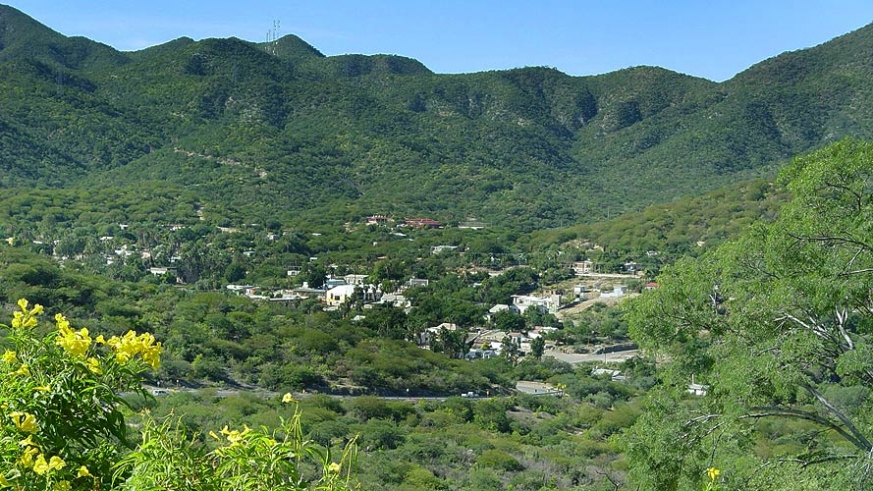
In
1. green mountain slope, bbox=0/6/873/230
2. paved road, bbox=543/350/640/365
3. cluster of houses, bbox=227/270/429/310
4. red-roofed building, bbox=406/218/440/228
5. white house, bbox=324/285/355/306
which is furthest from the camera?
green mountain slope, bbox=0/6/873/230

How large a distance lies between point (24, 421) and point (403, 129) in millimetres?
94668

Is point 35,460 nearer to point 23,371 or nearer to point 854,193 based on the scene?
point 23,371

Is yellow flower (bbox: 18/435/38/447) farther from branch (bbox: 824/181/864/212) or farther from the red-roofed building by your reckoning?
the red-roofed building

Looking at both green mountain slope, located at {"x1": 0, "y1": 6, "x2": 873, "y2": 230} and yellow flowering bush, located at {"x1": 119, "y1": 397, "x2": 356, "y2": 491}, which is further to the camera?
green mountain slope, located at {"x1": 0, "y1": 6, "x2": 873, "y2": 230}

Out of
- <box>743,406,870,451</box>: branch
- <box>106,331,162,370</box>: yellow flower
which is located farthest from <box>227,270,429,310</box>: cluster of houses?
<box>106,331,162,370</box>: yellow flower

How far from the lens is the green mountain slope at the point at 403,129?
2734 inches

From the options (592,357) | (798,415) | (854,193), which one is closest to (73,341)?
(798,415)

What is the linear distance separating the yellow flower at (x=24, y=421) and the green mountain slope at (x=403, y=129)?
57285 mm

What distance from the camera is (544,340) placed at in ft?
109

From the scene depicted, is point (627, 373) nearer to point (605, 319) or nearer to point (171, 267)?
point (605, 319)

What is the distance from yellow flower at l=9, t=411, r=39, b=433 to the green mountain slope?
57285 mm

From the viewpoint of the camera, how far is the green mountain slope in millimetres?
69438

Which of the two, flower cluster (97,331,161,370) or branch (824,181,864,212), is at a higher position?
branch (824,181,864,212)

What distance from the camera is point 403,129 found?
95.6 metres
